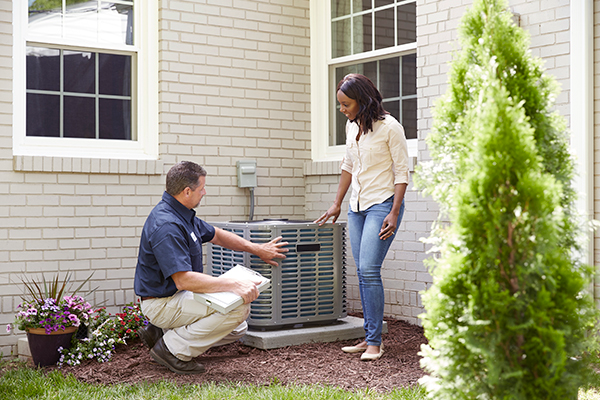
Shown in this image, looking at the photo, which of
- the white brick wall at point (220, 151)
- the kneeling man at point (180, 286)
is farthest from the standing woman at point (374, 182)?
the kneeling man at point (180, 286)

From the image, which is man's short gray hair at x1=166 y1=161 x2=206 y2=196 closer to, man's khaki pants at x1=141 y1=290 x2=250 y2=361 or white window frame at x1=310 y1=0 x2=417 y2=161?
man's khaki pants at x1=141 y1=290 x2=250 y2=361

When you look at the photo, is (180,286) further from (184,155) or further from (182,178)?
(184,155)

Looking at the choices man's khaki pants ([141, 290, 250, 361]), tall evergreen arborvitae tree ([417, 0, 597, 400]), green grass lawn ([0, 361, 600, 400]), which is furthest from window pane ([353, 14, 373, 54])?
tall evergreen arborvitae tree ([417, 0, 597, 400])

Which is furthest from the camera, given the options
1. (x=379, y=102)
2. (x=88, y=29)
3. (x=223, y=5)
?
(x=223, y=5)

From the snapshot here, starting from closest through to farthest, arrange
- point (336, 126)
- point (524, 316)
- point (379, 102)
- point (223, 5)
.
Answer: point (524, 316), point (379, 102), point (223, 5), point (336, 126)

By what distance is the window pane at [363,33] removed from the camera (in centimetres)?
603

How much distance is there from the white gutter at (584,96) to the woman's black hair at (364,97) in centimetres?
123

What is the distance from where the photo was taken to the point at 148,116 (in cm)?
564

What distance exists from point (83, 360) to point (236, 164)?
88.3 inches

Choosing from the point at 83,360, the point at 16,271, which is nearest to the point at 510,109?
the point at 83,360

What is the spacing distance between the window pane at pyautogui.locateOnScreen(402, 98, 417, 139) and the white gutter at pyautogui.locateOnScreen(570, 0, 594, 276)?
5.22ft

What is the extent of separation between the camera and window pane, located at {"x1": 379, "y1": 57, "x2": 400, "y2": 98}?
584 centimetres

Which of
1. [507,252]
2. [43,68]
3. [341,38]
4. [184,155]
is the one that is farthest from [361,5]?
[507,252]

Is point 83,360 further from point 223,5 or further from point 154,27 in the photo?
point 223,5
